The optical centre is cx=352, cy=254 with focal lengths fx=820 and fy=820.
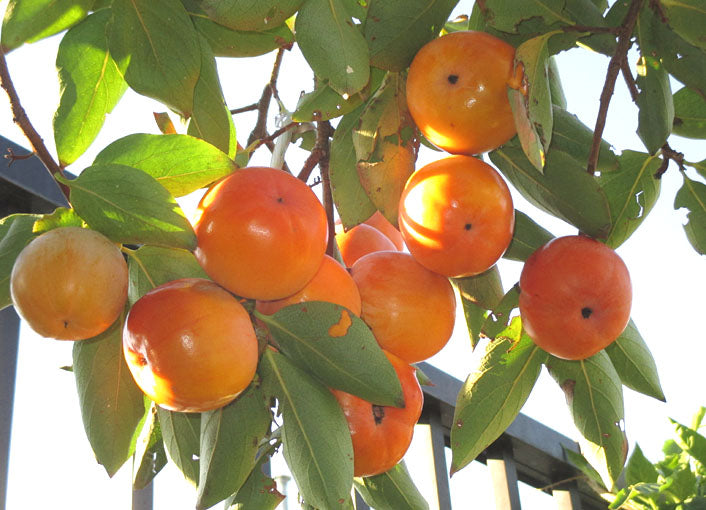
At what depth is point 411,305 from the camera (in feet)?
2.40

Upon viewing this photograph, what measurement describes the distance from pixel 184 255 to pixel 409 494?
32 centimetres

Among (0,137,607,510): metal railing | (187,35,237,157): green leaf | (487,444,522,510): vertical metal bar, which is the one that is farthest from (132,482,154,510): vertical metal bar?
(487,444,522,510): vertical metal bar

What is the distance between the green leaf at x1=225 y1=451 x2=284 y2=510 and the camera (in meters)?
0.80

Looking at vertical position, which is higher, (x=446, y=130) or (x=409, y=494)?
(x=446, y=130)

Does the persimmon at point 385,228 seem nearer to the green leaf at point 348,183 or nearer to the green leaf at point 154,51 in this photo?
the green leaf at point 348,183

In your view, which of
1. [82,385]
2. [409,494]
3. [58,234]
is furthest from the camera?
[409,494]

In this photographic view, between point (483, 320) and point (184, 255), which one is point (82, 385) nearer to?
point (184, 255)

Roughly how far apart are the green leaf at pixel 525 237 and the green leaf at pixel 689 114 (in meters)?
0.22

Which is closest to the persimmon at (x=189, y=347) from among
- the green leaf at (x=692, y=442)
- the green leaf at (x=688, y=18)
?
the green leaf at (x=688, y=18)

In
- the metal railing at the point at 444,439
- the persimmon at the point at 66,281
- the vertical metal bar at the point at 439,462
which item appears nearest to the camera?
the persimmon at the point at 66,281

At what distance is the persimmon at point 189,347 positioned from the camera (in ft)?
1.91

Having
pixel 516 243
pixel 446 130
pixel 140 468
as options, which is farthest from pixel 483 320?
pixel 140 468

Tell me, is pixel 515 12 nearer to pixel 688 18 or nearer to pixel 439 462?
pixel 688 18

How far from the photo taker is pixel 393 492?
31.3 inches
